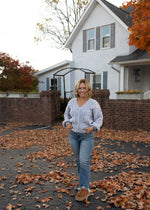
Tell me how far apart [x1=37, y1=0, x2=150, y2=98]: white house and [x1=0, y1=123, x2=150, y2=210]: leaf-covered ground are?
22.3 feet

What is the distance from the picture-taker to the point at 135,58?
11914 mm

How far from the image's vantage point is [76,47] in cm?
1582

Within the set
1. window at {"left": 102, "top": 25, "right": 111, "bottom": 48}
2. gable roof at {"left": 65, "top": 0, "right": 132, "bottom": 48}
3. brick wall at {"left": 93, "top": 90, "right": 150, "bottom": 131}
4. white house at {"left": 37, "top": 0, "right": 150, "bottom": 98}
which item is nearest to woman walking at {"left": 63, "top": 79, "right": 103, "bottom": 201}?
brick wall at {"left": 93, "top": 90, "right": 150, "bottom": 131}

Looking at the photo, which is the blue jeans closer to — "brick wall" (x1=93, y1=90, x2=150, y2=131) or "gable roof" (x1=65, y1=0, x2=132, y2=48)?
"brick wall" (x1=93, y1=90, x2=150, y2=131)

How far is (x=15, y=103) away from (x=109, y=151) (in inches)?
311

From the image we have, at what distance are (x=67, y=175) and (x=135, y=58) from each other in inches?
380

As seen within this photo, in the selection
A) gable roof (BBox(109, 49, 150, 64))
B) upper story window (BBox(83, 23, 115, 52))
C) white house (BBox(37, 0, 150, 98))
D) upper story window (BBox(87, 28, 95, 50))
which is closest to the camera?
gable roof (BBox(109, 49, 150, 64))

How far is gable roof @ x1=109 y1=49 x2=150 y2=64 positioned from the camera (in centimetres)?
1155

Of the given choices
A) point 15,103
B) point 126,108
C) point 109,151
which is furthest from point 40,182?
point 15,103

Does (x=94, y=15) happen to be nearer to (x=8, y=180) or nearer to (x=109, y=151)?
(x=109, y=151)

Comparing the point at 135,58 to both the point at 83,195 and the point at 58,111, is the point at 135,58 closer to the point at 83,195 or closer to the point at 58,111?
the point at 58,111

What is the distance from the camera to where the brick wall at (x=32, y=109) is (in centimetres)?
1066

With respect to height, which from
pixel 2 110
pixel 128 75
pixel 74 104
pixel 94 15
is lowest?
pixel 2 110

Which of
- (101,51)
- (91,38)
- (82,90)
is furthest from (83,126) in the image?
(91,38)
